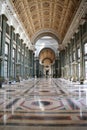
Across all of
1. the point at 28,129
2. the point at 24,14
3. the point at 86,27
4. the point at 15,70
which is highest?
the point at 24,14

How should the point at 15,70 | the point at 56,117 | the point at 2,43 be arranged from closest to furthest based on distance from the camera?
1. the point at 56,117
2. the point at 2,43
3. the point at 15,70

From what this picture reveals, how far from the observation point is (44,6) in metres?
26.8

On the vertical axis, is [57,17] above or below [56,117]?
above

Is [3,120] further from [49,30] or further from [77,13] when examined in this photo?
[49,30]

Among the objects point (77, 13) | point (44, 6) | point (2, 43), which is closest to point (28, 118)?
point (2, 43)

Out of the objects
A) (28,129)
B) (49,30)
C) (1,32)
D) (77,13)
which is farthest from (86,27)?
(49,30)

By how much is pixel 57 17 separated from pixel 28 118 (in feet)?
91.5

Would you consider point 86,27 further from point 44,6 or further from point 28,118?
point 28,118

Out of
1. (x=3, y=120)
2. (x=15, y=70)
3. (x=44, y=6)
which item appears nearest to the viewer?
(x=3, y=120)

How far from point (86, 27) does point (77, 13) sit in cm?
295

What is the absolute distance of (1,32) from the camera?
56.4 ft

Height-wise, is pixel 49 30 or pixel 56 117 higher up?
pixel 49 30

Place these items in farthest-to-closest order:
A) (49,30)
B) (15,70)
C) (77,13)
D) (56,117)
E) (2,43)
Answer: (49,30) < (15,70) < (77,13) < (2,43) < (56,117)

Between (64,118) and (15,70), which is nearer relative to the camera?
(64,118)
